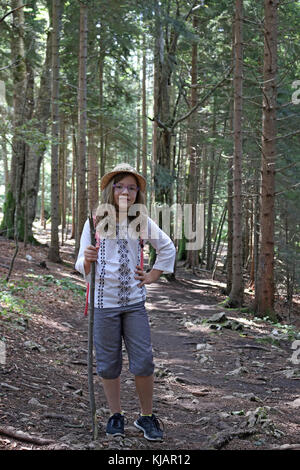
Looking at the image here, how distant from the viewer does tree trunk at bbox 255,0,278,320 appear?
10789 mm

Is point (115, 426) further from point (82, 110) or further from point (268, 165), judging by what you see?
point (82, 110)

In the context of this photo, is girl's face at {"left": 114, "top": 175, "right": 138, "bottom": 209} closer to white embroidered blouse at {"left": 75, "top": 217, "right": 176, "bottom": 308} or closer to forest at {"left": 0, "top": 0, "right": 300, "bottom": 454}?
white embroidered blouse at {"left": 75, "top": 217, "right": 176, "bottom": 308}

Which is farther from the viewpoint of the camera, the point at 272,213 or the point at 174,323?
the point at 272,213

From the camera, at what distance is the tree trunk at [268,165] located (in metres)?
10.8

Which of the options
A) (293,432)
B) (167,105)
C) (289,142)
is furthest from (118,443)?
(167,105)

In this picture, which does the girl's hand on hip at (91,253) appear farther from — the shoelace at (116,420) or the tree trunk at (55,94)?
the tree trunk at (55,94)

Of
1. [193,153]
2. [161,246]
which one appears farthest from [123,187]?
[193,153]

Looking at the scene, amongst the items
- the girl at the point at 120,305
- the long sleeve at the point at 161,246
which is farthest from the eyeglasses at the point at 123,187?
the long sleeve at the point at 161,246

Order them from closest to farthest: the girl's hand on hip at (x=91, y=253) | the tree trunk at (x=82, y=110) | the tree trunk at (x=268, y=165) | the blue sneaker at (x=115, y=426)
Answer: the girl's hand on hip at (x=91, y=253), the blue sneaker at (x=115, y=426), the tree trunk at (x=268, y=165), the tree trunk at (x=82, y=110)

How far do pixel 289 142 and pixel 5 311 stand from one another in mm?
11769

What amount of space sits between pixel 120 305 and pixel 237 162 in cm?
899

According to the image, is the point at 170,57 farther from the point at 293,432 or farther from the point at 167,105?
the point at 293,432

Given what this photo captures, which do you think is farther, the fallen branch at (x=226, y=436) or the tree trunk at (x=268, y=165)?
the tree trunk at (x=268, y=165)

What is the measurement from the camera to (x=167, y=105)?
16938 mm
